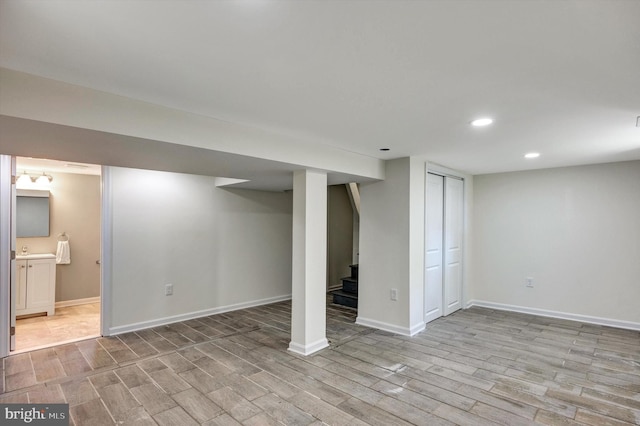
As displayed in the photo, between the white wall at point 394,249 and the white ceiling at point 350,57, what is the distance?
1546 millimetres

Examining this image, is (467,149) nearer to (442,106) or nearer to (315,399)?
(442,106)

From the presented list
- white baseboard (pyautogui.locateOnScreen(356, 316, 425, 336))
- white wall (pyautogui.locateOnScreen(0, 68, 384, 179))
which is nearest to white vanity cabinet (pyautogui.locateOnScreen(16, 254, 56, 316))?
white wall (pyautogui.locateOnScreen(0, 68, 384, 179))

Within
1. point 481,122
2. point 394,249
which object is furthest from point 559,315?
point 481,122

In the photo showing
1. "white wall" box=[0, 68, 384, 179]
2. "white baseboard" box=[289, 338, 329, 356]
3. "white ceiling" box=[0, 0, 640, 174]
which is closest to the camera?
"white ceiling" box=[0, 0, 640, 174]

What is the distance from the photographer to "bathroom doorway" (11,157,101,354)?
4852 mm

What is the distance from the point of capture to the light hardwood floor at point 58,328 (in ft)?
12.8

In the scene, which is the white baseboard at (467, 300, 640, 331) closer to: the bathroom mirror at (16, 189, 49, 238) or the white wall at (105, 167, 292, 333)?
the white wall at (105, 167, 292, 333)

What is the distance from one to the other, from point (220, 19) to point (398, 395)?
9.34 ft

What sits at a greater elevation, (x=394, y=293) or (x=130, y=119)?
(x=130, y=119)

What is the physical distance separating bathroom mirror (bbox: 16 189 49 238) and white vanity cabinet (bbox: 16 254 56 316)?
439 mm

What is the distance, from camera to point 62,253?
5.46 meters

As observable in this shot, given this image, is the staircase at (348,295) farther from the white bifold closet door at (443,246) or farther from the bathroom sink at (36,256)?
the bathroom sink at (36,256)

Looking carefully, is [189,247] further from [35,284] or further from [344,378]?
[344,378]

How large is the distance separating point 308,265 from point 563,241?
3.96 metres
